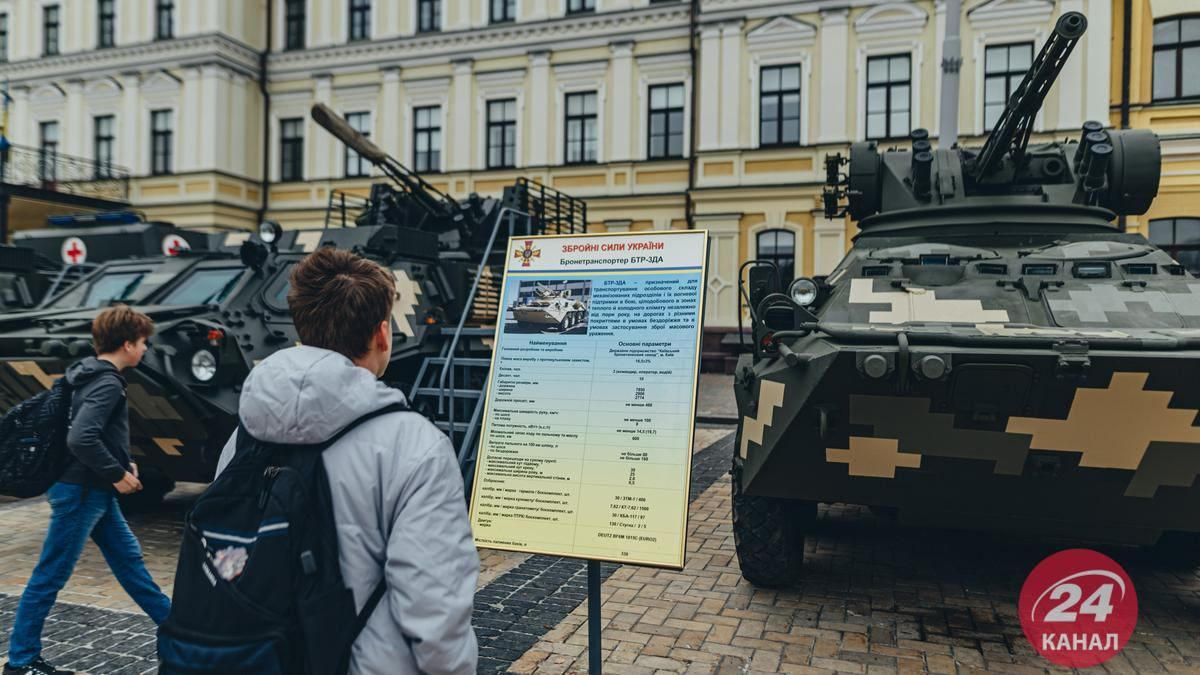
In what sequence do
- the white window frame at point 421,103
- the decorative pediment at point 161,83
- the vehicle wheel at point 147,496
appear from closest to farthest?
the vehicle wheel at point 147,496, the white window frame at point 421,103, the decorative pediment at point 161,83

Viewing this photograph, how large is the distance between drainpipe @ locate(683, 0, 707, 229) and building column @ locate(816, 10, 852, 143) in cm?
282

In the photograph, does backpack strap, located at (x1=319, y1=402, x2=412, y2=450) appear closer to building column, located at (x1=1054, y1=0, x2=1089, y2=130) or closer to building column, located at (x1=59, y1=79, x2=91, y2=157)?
building column, located at (x1=1054, y1=0, x2=1089, y2=130)

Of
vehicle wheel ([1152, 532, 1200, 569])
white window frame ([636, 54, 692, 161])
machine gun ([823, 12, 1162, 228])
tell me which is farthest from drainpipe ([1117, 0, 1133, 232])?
vehicle wheel ([1152, 532, 1200, 569])

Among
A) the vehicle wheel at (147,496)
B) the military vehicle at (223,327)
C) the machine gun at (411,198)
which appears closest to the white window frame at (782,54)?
the machine gun at (411,198)

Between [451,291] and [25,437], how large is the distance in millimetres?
4551

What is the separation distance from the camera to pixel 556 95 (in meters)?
21.7

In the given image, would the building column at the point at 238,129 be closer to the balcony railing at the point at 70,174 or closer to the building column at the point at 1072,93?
the balcony railing at the point at 70,174

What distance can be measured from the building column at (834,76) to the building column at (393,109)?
35.0 feet

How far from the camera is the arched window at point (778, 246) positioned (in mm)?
19547

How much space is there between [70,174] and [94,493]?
24744 millimetres

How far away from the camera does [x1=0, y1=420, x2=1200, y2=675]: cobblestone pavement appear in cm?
414

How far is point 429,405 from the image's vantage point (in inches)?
282

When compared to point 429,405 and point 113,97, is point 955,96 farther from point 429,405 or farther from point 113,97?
point 113,97

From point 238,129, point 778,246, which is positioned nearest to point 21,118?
point 238,129
